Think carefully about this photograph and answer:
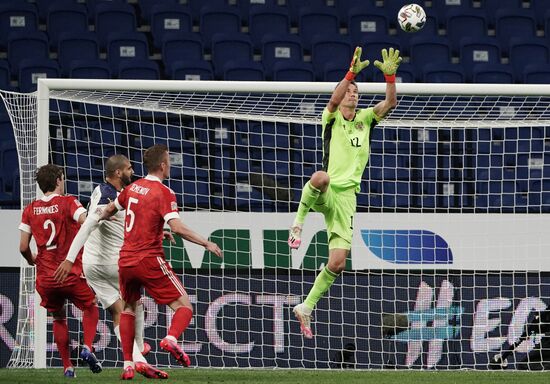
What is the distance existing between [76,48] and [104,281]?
7303 millimetres

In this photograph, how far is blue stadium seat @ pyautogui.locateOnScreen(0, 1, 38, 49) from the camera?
16.1 metres

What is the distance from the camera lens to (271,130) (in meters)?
12.5

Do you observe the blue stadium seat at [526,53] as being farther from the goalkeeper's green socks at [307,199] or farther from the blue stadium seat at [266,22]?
the goalkeeper's green socks at [307,199]

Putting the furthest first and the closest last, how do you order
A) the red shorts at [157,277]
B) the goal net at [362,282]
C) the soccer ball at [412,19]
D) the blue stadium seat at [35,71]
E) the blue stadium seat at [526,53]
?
1. the blue stadium seat at [526,53]
2. the blue stadium seat at [35,71]
3. the goal net at [362,282]
4. the soccer ball at [412,19]
5. the red shorts at [157,277]

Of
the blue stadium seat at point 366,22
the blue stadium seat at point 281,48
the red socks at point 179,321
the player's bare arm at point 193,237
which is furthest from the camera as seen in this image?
the blue stadium seat at point 366,22

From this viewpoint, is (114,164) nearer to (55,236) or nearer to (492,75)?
(55,236)

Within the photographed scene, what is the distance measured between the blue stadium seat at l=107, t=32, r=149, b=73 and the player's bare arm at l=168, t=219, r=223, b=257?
8.35 meters

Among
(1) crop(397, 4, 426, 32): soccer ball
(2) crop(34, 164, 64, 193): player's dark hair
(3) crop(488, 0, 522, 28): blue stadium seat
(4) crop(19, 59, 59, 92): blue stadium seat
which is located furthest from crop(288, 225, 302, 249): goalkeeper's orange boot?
(3) crop(488, 0, 522, 28): blue stadium seat

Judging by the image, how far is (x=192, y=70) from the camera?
49.0 ft

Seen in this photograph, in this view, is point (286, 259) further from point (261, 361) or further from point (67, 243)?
point (67, 243)

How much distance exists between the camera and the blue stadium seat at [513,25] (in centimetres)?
1691

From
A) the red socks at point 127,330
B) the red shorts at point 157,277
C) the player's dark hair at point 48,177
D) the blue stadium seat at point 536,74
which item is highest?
the blue stadium seat at point 536,74

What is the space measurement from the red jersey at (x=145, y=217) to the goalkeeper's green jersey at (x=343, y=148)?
178cm

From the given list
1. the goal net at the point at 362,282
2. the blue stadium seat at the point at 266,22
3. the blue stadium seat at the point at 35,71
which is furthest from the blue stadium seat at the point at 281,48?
the goal net at the point at 362,282
